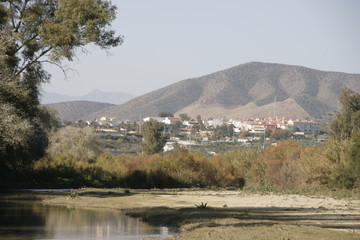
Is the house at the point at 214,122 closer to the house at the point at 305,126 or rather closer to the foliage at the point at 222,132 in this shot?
the foliage at the point at 222,132

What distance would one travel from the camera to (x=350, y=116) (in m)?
80.5

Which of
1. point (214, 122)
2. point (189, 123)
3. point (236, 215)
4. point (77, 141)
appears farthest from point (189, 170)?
point (214, 122)

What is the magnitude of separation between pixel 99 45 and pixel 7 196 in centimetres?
931

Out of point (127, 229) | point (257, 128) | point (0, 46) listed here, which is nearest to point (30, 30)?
point (0, 46)

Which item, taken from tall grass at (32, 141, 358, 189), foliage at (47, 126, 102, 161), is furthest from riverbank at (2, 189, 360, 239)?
foliage at (47, 126, 102, 161)

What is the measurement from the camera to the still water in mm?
18428

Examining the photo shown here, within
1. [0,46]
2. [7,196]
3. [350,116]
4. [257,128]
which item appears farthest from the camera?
[257,128]

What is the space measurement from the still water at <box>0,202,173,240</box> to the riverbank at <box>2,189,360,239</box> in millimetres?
997

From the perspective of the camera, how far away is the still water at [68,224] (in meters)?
18.4

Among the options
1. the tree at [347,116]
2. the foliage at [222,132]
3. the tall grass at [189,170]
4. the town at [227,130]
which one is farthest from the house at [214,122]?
the tall grass at [189,170]

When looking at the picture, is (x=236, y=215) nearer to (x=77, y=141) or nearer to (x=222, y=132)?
(x=77, y=141)

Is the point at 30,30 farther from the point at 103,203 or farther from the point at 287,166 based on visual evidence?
the point at 287,166

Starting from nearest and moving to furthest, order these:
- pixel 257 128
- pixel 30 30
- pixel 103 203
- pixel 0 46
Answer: pixel 0 46 → pixel 103 203 → pixel 30 30 → pixel 257 128

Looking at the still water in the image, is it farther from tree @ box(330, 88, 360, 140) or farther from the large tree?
tree @ box(330, 88, 360, 140)
